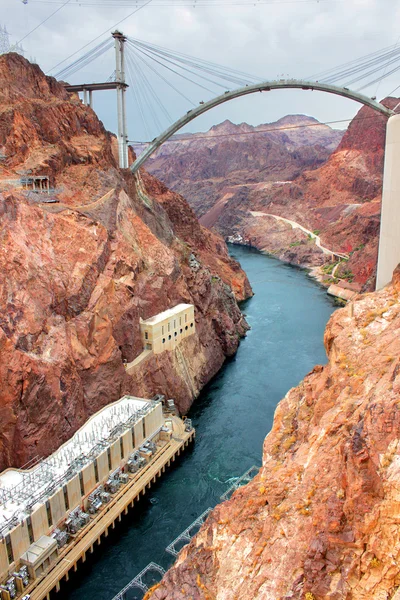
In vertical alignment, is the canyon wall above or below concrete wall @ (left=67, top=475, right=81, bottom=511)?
above

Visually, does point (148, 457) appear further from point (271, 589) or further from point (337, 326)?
point (271, 589)

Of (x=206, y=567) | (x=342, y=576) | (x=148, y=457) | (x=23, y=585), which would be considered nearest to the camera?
(x=342, y=576)

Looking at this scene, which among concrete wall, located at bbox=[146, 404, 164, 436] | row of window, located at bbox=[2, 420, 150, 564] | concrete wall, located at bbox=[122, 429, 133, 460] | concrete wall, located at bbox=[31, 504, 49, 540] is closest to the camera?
row of window, located at bbox=[2, 420, 150, 564]

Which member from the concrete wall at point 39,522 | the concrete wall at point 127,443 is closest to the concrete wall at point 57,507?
the concrete wall at point 39,522

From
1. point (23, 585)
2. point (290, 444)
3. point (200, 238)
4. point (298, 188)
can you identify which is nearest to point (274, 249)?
point (298, 188)

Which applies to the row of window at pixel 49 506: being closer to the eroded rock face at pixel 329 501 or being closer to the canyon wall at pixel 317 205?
the eroded rock face at pixel 329 501

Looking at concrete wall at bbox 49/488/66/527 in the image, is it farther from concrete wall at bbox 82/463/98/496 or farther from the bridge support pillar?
the bridge support pillar

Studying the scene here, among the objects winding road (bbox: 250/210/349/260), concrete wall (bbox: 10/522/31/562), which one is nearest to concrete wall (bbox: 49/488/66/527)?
concrete wall (bbox: 10/522/31/562)

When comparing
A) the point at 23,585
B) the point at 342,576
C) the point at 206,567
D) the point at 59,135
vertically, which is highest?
the point at 59,135
